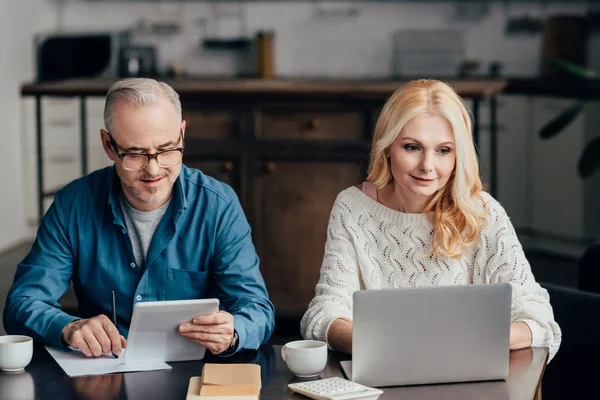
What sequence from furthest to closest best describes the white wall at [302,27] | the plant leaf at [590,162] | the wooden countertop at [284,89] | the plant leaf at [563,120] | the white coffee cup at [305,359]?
the white wall at [302,27] → the plant leaf at [563,120] → the plant leaf at [590,162] → the wooden countertop at [284,89] → the white coffee cup at [305,359]

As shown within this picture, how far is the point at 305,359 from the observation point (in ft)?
5.43

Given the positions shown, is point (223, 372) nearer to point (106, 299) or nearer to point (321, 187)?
point (106, 299)

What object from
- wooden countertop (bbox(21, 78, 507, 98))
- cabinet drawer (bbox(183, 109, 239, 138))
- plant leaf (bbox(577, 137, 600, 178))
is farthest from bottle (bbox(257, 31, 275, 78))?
plant leaf (bbox(577, 137, 600, 178))

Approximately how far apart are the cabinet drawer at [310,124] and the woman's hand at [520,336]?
2.22 meters

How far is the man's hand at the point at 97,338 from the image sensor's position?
1766mm

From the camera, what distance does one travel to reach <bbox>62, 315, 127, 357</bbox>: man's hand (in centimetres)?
177

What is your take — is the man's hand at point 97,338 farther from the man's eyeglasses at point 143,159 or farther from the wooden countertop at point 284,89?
the wooden countertop at point 284,89

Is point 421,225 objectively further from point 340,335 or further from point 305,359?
point 305,359

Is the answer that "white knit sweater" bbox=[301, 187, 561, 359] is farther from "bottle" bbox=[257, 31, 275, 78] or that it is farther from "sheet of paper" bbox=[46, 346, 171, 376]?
"bottle" bbox=[257, 31, 275, 78]

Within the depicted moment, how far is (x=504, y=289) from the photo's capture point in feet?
5.24

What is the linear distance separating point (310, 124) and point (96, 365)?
2425 millimetres

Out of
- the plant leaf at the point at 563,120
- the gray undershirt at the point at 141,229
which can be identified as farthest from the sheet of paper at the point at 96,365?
the plant leaf at the point at 563,120

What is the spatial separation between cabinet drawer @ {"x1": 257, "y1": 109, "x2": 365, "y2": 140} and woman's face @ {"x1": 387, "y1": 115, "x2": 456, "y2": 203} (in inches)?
78.5

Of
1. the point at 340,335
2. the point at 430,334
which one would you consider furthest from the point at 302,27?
the point at 430,334
